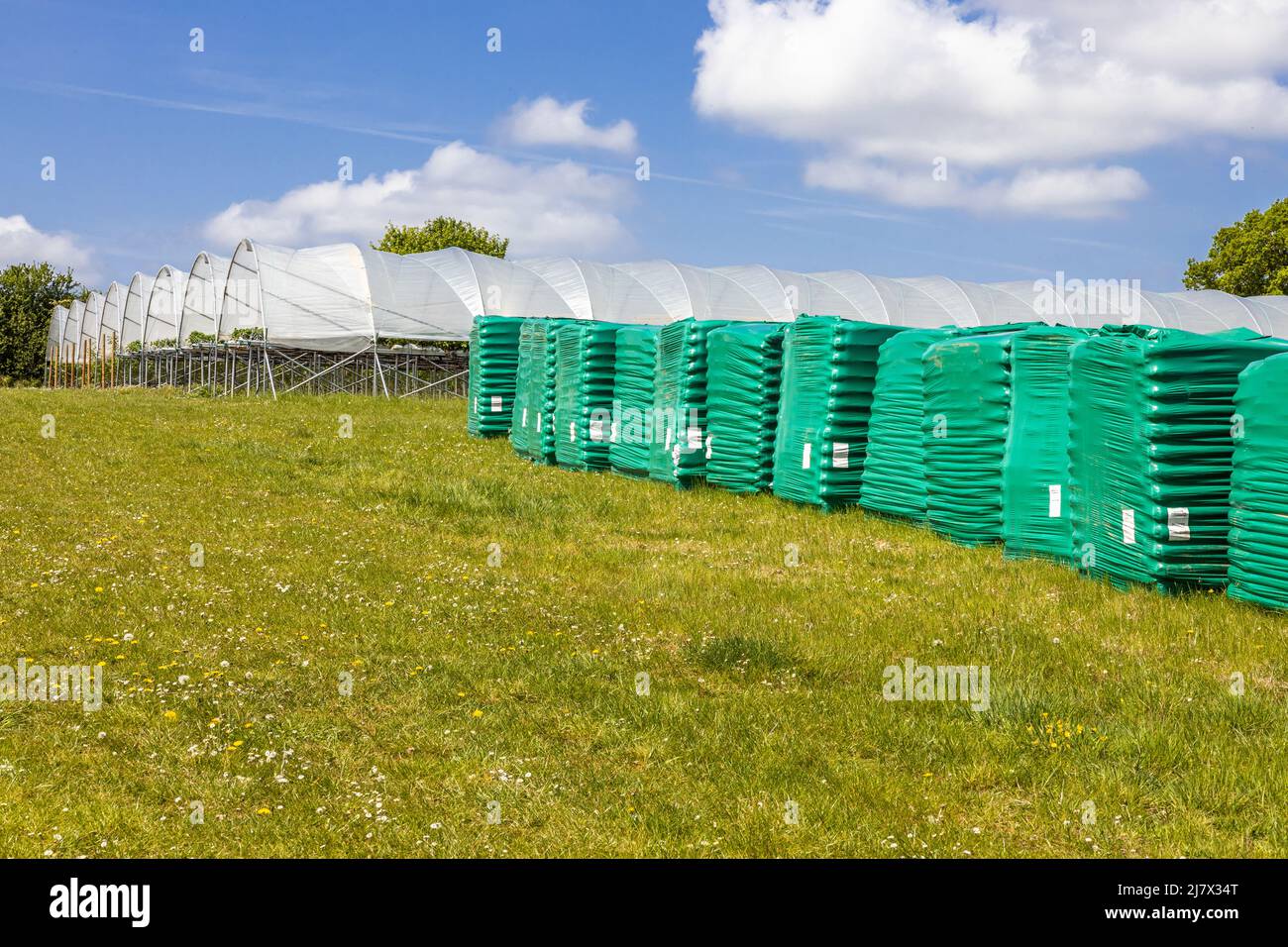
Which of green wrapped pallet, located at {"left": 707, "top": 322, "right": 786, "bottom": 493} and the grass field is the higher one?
green wrapped pallet, located at {"left": 707, "top": 322, "right": 786, "bottom": 493}

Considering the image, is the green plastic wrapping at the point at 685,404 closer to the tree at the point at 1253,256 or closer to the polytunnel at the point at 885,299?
the polytunnel at the point at 885,299

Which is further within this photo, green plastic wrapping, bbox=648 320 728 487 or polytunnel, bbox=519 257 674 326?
polytunnel, bbox=519 257 674 326

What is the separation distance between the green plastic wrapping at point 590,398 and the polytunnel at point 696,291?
2424 centimetres

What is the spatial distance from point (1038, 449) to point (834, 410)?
110 inches

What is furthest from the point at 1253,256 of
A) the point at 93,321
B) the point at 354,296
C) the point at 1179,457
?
the point at 93,321

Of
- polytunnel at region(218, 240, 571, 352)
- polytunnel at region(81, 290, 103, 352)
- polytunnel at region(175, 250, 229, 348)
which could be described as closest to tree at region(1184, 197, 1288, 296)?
polytunnel at region(218, 240, 571, 352)

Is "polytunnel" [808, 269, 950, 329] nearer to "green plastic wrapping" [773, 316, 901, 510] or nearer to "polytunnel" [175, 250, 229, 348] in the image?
"polytunnel" [175, 250, 229, 348]

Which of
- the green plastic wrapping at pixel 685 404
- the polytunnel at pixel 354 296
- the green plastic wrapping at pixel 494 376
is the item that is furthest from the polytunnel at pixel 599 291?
the green plastic wrapping at pixel 685 404

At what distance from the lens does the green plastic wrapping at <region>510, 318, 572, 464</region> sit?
1745 centimetres

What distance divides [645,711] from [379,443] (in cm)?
1301

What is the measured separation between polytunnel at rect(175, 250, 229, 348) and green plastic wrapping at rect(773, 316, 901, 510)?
1189 inches

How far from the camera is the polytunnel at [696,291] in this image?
41.3 m
